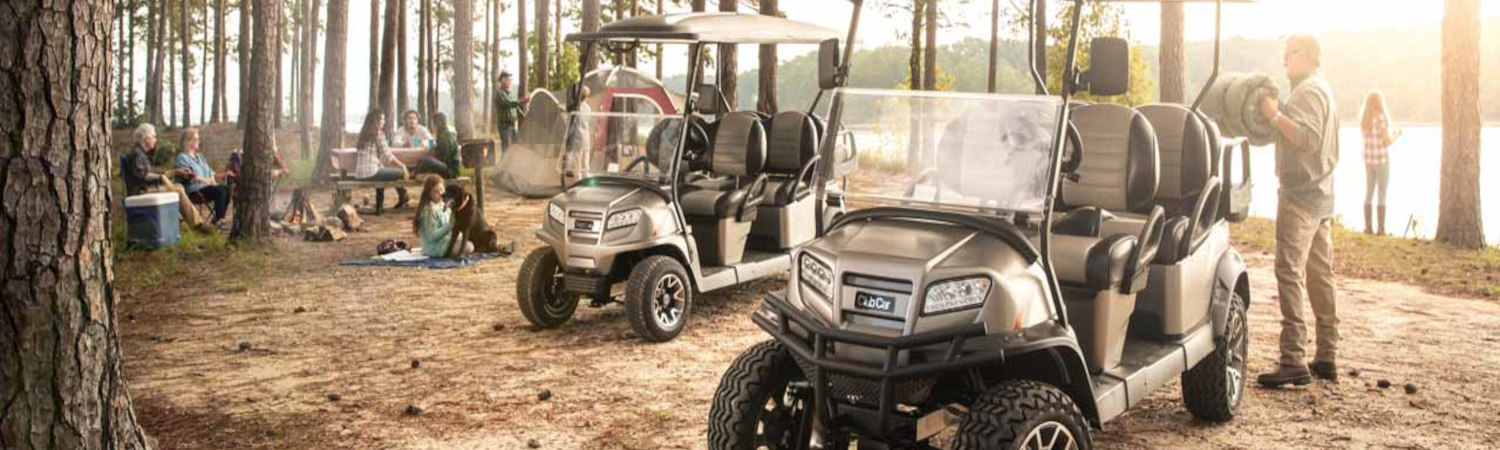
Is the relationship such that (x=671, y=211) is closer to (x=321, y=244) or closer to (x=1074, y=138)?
(x=1074, y=138)

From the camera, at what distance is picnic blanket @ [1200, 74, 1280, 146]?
667cm

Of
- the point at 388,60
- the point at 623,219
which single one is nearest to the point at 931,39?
the point at 388,60

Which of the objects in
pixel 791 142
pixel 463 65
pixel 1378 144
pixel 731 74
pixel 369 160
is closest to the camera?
pixel 791 142

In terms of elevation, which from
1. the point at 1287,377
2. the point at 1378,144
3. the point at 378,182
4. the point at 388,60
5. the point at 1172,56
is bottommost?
the point at 1287,377

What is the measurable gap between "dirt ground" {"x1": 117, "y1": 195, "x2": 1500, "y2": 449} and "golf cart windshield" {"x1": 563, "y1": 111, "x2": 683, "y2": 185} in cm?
108

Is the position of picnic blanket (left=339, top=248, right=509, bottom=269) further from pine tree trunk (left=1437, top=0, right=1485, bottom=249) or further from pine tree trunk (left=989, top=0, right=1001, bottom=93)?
pine tree trunk (left=989, top=0, right=1001, bottom=93)

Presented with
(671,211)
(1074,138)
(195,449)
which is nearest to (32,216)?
(195,449)

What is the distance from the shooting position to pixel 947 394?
462cm

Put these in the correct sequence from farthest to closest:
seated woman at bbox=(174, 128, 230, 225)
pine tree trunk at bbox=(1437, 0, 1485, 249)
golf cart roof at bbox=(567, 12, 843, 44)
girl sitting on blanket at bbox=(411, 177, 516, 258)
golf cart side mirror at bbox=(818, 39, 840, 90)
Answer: seated woman at bbox=(174, 128, 230, 225), pine tree trunk at bbox=(1437, 0, 1485, 249), girl sitting on blanket at bbox=(411, 177, 516, 258), golf cart roof at bbox=(567, 12, 843, 44), golf cart side mirror at bbox=(818, 39, 840, 90)

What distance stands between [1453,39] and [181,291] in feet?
42.0

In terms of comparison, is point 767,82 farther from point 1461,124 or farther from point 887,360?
point 887,360

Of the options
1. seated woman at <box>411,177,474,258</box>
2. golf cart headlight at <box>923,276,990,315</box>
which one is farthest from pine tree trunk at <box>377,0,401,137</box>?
golf cart headlight at <box>923,276,990,315</box>

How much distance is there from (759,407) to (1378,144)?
1198 centimetres

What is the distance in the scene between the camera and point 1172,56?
52.8ft
